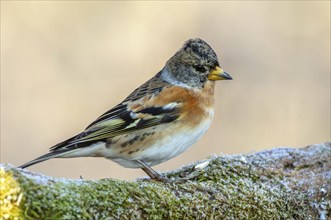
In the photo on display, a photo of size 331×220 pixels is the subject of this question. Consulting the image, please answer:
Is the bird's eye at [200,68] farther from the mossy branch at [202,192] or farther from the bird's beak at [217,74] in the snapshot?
the mossy branch at [202,192]

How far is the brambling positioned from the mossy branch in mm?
248

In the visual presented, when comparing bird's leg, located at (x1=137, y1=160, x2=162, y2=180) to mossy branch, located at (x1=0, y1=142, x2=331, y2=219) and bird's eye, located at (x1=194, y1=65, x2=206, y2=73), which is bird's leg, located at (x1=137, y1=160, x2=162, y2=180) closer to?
mossy branch, located at (x1=0, y1=142, x2=331, y2=219)

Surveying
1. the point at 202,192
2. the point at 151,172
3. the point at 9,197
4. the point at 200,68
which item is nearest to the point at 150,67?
the point at 200,68

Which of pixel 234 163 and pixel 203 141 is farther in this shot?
pixel 203 141

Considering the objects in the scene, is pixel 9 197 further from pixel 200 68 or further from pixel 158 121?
pixel 200 68

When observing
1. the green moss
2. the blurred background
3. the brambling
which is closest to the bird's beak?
the brambling

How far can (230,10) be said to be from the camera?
8.52 m

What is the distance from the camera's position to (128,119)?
419 cm

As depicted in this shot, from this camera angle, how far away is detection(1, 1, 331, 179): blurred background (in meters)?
7.22

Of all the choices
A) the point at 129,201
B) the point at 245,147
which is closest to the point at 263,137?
the point at 245,147

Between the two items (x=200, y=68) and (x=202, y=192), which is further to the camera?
(x=200, y=68)

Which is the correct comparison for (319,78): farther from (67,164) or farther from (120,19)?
(67,164)

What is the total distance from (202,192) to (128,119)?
103cm

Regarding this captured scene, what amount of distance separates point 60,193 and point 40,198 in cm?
11
